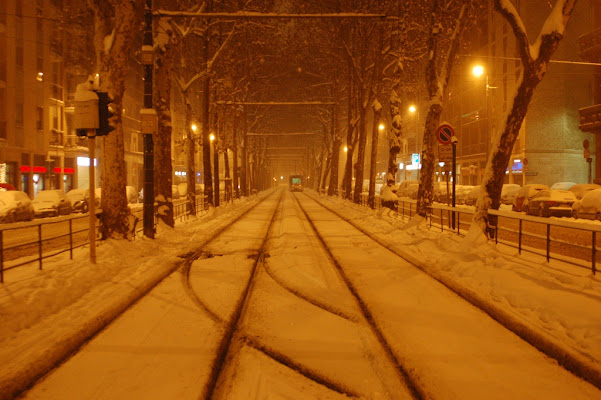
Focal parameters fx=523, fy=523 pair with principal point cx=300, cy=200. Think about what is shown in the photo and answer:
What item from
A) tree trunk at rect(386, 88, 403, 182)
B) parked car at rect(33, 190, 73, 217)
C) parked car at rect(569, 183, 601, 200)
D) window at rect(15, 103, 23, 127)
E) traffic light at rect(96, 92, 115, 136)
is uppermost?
window at rect(15, 103, 23, 127)

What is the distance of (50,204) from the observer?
28.6 metres

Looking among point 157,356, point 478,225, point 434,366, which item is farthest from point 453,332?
point 478,225

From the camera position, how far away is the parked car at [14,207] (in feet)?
75.1

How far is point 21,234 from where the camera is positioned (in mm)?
19719

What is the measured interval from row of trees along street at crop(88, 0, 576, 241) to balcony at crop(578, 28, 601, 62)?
1117 cm

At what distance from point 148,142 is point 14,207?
12125mm

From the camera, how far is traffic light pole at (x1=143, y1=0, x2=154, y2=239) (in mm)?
14372

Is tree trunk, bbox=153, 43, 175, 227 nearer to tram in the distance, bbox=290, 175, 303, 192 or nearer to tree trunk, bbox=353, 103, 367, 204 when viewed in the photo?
tree trunk, bbox=353, 103, 367, 204

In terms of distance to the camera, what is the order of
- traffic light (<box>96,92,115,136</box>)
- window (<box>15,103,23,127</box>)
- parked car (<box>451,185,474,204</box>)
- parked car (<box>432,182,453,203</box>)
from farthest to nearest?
1. parked car (<box>432,182,453,203</box>)
2. parked car (<box>451,185,474,204</box>)
3. window (<box>15,103,23,127</box>)
4. traffic light (<box>96,92,115,136</box>)

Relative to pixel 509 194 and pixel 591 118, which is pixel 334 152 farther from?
pixel 591 118

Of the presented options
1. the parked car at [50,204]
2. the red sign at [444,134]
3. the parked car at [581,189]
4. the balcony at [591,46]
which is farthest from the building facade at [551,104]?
the parked car at [50,204]

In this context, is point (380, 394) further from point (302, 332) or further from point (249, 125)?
point (249, 125)

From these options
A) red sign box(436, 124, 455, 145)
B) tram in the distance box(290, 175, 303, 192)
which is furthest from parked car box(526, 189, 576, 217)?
tram in the distance box(290, 175, 303, 192)

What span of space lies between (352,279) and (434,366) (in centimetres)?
448
